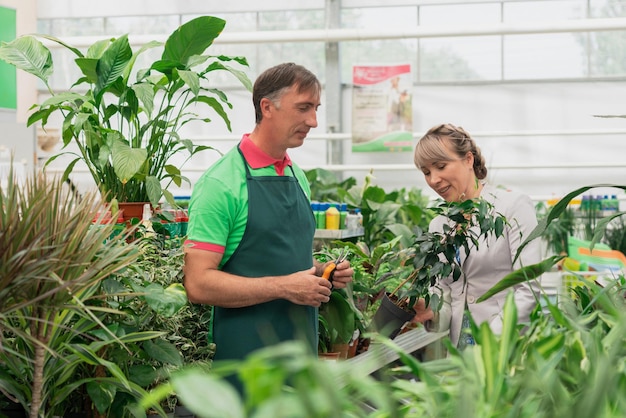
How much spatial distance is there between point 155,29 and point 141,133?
834cm

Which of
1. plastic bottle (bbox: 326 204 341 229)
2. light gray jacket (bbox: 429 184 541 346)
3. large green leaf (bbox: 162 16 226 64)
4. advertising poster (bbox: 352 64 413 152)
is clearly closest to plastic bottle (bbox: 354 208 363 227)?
plastic bottle (bbox: 326 204 341 229)

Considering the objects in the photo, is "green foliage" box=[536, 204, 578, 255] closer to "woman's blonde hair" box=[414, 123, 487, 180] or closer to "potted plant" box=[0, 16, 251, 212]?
"woman's blonde hair" box=[414, 123, 487, 180]

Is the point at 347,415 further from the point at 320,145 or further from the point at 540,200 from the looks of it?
the point at 320,145

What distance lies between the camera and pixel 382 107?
6816 millimetres

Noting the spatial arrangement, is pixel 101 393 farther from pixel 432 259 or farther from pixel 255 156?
pixel 432 259

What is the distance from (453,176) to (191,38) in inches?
47.6

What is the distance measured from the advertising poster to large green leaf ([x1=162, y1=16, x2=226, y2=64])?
3.48 m

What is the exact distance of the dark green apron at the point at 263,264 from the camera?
7.82 ft

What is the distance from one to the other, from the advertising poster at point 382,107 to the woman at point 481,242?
3.71 metres

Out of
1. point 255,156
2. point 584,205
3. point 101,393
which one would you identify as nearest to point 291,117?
point 255,156

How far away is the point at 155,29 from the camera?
10953mm

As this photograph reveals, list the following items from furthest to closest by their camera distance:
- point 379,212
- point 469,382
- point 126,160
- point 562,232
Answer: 1. point 562,232
2. point 379,212
3. point 126,160
4. point 469,382

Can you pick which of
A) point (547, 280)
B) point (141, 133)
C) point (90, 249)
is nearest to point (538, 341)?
point (90, 249)

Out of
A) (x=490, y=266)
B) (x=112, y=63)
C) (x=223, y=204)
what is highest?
(x=112, y=63)
